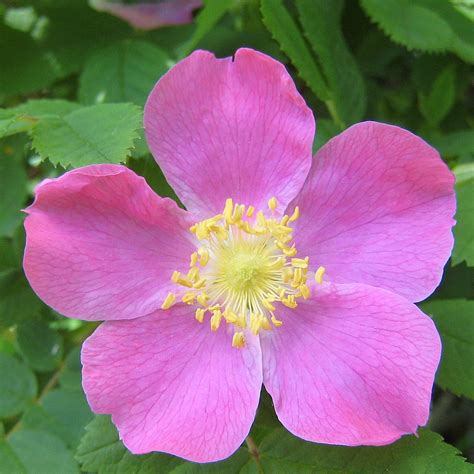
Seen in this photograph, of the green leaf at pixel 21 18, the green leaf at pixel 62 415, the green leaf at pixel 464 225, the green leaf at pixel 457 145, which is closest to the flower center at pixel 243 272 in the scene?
the green leaf at pixel 464 225

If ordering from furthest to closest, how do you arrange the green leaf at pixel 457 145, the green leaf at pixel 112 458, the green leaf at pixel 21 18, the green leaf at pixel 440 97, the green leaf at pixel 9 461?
1. the green leaf at pixel 21 18
2. the green leaf at pixel 440 97
3. the green leaf at pixel 457 145
4. the green leaf at pixel 9 461
5. the green leaf at pixel 112 458

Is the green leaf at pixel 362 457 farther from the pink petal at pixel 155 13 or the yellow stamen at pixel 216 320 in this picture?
the pink petal at pixel 155 13

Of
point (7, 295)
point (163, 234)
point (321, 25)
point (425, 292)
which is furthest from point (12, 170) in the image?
point (425, 292)

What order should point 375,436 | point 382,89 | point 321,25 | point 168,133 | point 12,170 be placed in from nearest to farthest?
point 375,436 → point 168,133 → point 321,25 → point 12,170 → point 382,89

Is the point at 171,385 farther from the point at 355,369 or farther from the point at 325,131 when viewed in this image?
the point at 325,131

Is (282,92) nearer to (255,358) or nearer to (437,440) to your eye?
(255,358)
